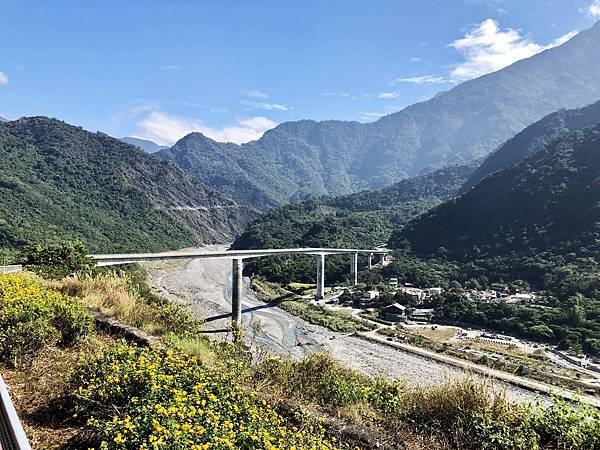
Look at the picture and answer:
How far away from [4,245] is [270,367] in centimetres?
5762

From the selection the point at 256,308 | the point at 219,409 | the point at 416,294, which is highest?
the point at 219,409

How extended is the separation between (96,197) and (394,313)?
3466 inches

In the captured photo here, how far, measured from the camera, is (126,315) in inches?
305

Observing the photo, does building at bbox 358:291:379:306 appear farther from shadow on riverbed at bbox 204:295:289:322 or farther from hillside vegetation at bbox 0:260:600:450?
hillside vegetation at bbox 0:260:600:450

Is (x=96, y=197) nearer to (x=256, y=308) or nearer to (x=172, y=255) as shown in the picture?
(x=256, y=308)

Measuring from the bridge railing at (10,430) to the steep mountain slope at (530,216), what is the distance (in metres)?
64.9

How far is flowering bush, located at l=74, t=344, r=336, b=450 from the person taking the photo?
112 inches

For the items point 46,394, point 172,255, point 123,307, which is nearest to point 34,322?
point 46,394

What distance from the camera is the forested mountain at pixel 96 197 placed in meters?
70.1

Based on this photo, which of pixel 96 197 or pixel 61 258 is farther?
pixel 96 197

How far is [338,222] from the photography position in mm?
105688

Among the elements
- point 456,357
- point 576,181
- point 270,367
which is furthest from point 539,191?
point 270,367

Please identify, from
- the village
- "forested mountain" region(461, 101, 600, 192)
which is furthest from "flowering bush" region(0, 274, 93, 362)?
"forested mountain" region(461, 101, 600, 192)

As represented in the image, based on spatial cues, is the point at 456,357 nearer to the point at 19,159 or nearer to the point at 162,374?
the point at 162,374
